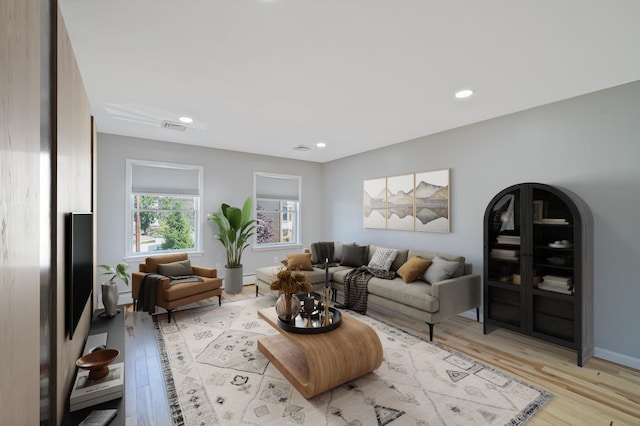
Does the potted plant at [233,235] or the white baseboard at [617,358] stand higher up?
the potted plant at [233,235]

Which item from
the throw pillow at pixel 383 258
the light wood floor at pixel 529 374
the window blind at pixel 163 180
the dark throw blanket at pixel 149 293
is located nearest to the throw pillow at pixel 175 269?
the dark throw blanket at pixel 149 293

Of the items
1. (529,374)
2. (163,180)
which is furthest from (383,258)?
(163,180)

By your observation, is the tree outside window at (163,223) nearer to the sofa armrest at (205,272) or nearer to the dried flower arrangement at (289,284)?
the sofa armrest at (205,272)

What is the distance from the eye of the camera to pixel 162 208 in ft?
16.3

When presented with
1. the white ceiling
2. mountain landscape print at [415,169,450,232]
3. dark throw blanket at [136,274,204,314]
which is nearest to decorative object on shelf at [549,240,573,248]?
mountain landscape print at [415,169,450,232]

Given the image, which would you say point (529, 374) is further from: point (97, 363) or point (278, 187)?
point (278, 187)

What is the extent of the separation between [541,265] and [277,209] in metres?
4.51

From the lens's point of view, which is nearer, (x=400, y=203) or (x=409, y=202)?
(x=409, y=202)

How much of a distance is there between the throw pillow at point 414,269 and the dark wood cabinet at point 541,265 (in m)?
0.72

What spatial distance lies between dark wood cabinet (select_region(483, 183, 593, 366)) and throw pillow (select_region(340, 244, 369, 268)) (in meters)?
1.96

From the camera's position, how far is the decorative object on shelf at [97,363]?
175 centimetres

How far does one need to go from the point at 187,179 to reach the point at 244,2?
3.95 meters

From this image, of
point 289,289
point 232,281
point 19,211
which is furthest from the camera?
point 232,281

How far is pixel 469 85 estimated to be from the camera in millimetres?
2777
